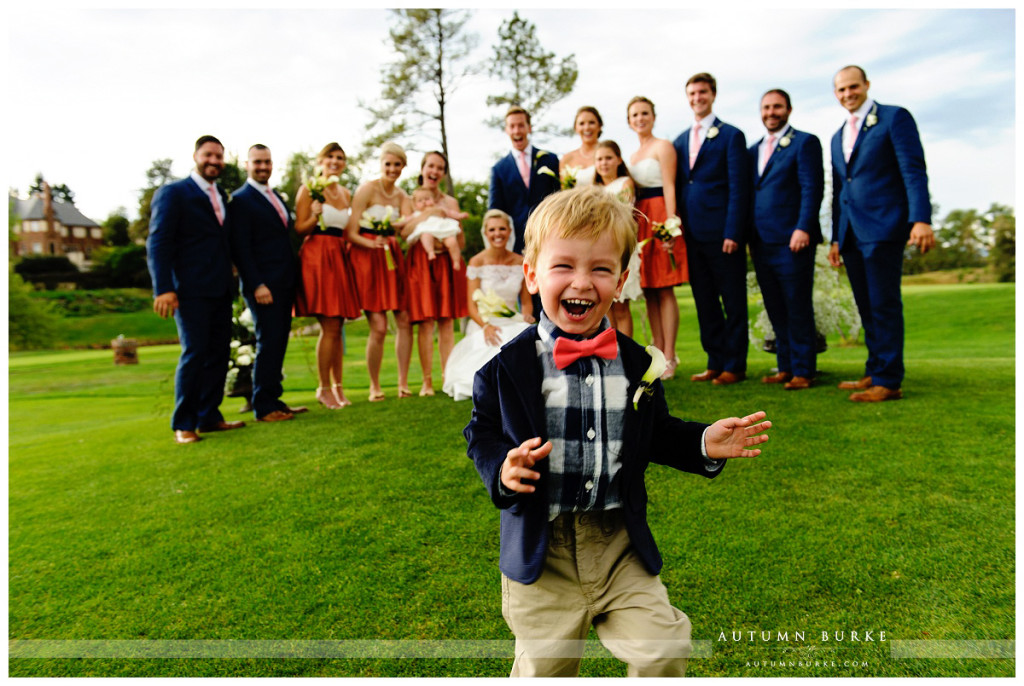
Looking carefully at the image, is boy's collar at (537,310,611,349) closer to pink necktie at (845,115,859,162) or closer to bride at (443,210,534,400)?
bride at (443,210,534,400)

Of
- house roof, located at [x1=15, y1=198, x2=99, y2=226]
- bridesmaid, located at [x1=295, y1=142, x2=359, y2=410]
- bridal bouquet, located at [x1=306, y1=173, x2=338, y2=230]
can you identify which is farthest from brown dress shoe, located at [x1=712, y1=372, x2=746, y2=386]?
house roof, located at [x1=15, y1=198, x2=99, y2=226]

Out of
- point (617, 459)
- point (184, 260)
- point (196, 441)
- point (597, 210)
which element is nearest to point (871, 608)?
point (617, 459)

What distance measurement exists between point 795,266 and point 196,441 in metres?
4.39

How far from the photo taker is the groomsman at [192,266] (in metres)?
4.57

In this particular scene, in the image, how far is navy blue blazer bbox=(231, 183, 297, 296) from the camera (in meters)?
5.05

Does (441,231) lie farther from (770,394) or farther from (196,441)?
(770,394)

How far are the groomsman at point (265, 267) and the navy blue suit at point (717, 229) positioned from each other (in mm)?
3180

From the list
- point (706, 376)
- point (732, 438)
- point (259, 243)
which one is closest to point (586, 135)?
point (706, 376)

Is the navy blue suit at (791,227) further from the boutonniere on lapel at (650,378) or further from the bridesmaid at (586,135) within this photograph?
the boutonniere on lapel at (650,378)

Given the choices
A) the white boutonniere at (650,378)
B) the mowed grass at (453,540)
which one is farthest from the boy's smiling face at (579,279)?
the mowed grass at (453,540)

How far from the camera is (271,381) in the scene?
204 inches

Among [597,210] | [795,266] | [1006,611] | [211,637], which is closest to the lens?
[597,210]

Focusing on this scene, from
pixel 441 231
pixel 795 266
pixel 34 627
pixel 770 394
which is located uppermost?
pixel 441 231

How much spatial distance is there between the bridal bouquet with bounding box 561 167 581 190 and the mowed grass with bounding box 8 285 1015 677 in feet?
5.89
